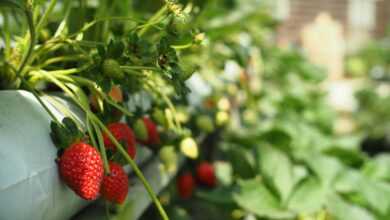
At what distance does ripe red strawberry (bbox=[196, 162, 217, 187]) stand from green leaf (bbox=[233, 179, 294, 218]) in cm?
21

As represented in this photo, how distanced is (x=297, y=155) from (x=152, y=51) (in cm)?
106

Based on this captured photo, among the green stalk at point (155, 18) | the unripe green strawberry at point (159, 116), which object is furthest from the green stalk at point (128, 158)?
the unripe green strawberry at point (159, 116)

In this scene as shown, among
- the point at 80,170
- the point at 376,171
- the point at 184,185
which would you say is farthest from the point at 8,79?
the point at 376,171

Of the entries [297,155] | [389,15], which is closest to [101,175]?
[297,155]

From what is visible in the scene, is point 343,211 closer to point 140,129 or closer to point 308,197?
point 308,197

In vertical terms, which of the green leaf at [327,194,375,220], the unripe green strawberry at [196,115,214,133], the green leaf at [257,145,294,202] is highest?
the unripe green strawberry at [196,115,214,133]

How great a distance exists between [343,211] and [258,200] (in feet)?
0.68

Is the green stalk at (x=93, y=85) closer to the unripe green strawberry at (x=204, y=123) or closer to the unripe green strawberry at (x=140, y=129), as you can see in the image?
the unripe green strawberry at (x=140, y=129)

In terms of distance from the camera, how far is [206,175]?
5.14 feet

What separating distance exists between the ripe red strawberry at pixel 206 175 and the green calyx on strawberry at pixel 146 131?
49 centimetres

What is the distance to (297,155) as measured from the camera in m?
1.74

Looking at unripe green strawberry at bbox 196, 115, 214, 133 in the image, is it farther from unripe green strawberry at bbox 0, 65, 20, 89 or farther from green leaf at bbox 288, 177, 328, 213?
unripe green strawberry at bbox 0, 65, 20, 89

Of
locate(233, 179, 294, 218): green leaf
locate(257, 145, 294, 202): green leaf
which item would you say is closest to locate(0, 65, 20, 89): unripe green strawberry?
locate(233, 179, 294, 218): green leaf

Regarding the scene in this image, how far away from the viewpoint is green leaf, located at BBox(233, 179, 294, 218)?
125 cm
